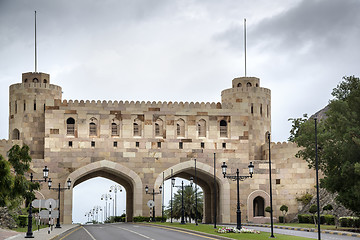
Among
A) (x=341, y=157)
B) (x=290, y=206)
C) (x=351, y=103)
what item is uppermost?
(x=351, y=103)

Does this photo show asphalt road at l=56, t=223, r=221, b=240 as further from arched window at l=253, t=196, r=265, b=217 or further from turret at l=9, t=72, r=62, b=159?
arched window at l=253, t=196, r=265, b=217

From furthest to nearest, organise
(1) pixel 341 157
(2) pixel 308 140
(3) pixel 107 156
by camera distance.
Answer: (3) pixel 107 156 < (2) pixel 308 140 < (1) pixel 341 157

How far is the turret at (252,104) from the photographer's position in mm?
61562

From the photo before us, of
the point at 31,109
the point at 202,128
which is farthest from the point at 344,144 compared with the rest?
the point at 31,109

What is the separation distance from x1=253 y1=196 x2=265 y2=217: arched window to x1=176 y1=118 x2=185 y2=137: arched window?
9.99m

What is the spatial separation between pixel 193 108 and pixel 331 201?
16.4 m

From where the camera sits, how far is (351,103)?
37.9 meters

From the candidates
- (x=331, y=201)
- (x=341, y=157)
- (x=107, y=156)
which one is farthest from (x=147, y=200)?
(x=341, y=157)

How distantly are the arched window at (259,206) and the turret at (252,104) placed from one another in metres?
4.28

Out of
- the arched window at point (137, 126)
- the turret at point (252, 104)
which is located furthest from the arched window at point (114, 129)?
the turret at point (252, 104)

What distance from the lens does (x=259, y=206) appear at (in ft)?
199

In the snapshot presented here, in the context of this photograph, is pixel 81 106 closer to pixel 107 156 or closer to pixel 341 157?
pixel 107 156

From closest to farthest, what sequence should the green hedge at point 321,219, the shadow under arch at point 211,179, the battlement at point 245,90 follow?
1. the green hedge at point 321,219
2. the shadow under arch at point 211,179
3. the battlement at point 245,90

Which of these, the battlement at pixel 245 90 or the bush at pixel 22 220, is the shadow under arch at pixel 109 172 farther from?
the bush at pixel 22 220
